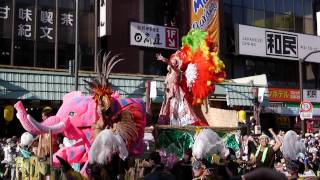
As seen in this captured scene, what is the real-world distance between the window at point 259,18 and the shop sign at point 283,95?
13.8 ft

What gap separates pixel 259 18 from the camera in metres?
30.2

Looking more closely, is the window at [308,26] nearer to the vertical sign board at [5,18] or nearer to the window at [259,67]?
the window at [259,67]

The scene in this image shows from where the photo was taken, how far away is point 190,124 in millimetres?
11109

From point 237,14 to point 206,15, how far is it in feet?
16.6

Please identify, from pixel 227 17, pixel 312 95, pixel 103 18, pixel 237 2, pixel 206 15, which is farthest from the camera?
pixel 312 95

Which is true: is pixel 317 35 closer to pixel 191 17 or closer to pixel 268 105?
pixel 268 105

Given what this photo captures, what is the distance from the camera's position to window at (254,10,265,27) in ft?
98.3

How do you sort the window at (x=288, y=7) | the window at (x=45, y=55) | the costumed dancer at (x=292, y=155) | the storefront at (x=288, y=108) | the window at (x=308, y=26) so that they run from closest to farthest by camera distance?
the costumed dancer at (x=292, y=155) < the window at (x=45, y=55) < the storefront at (x=288, y=108) < the window at (x=288, y=7) < the window at (x=308, y=26)

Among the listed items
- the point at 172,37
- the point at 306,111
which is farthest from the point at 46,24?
the point at 306,111

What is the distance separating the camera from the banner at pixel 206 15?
80.1ft

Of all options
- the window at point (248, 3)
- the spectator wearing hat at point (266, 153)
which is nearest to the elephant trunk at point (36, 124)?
the spectator wearing hat at point (266, 153)

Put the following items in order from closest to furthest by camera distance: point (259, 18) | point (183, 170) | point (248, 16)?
point (183, 170) → point (248, 16) → point (259, 18)

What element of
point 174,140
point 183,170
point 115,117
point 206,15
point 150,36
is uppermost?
point 206,15

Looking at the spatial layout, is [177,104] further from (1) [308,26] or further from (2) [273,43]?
(1) [308,26]
